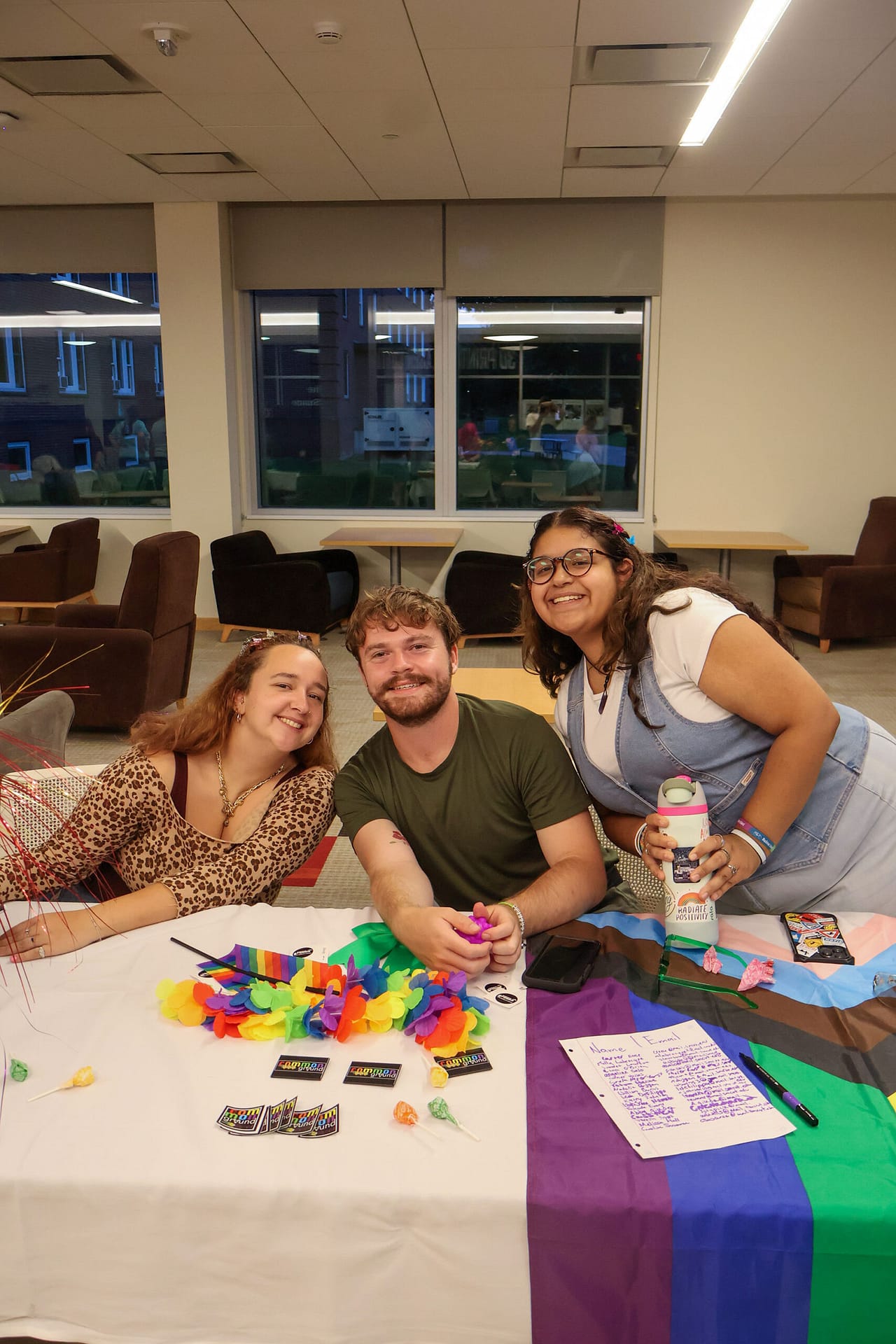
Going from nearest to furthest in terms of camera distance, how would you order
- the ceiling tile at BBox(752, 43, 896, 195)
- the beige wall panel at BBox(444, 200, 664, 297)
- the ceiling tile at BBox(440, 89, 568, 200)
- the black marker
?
1. the black marker
2. the ceiling tile at BBox(752, 43, 896, 195)
3. the ceiling tile at BBox(440, 89, 568, 200)
4. the beige wall panel at BBox(444, 200, 664, 297)

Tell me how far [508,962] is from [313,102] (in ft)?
15.9

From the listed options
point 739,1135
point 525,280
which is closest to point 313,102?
point 525,280

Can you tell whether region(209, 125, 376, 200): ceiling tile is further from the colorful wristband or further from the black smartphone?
the black smartphone

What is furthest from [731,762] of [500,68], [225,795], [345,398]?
[345,398]

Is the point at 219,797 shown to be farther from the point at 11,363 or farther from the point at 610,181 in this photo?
the point at 11,363

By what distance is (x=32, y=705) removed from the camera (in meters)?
2.47

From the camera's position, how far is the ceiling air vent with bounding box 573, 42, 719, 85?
174 inches

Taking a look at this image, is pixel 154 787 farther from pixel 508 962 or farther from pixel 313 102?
pixel 313 102

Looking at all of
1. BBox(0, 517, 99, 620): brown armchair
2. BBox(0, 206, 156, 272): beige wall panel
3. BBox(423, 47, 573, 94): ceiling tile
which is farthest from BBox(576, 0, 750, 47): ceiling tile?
BBox(0, 517, 99, 620): brown armchair

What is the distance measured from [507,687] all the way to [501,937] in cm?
192

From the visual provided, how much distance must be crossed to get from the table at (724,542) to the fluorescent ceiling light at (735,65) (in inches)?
99.1

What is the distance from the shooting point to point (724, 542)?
281 inches

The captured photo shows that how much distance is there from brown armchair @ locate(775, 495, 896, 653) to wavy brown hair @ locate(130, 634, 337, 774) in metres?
5.37

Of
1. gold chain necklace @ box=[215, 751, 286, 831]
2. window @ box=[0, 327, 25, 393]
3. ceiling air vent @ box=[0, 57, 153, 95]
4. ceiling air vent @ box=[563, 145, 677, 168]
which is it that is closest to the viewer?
gold chain necklace @ box=[215, 751, 286, 831]
